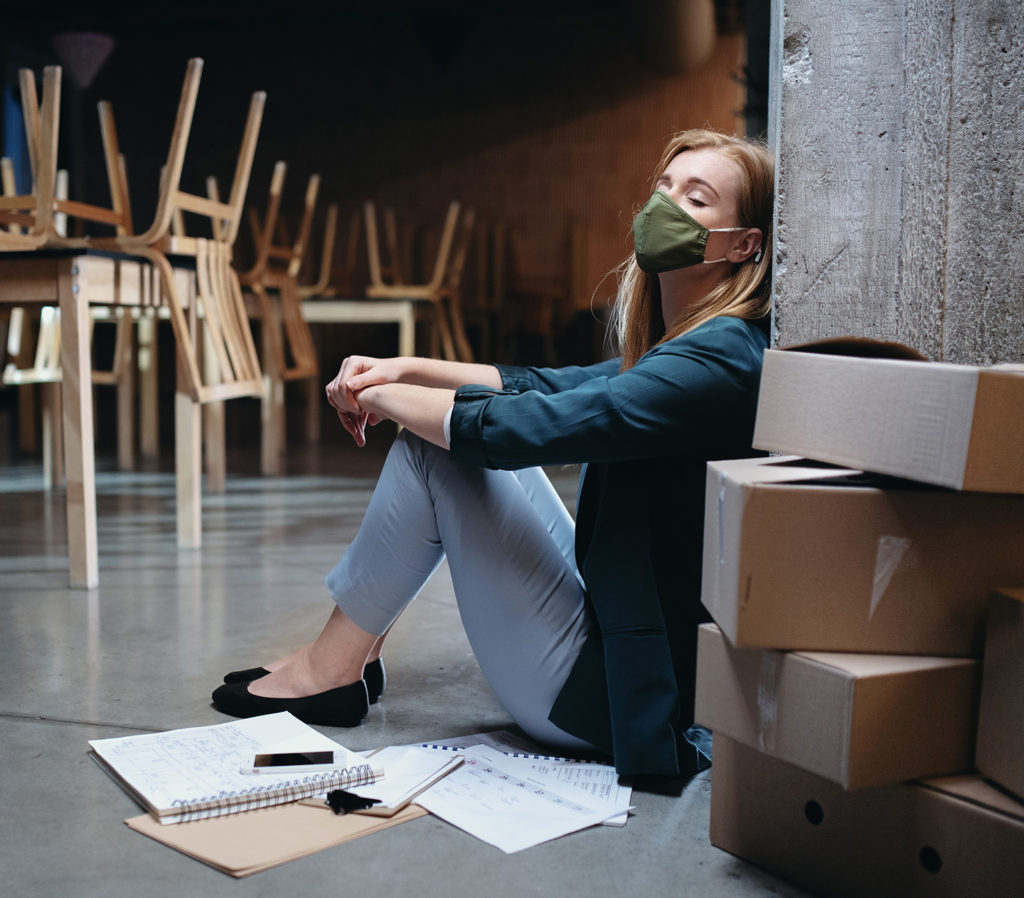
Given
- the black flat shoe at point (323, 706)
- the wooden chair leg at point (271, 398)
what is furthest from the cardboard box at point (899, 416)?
the wooden chair leg at point (271, 398)

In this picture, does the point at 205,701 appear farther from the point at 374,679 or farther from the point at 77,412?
the point at 77,412

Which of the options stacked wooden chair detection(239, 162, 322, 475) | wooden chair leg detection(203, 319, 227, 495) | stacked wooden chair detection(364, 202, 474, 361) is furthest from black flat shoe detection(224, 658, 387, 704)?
stacked wooden chair detection(364, 202, 474, 361)

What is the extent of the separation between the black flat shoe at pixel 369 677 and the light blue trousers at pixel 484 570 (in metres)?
0.21

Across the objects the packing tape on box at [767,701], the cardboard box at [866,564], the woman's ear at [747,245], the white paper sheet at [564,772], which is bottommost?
the white paper sheet at [564,772]

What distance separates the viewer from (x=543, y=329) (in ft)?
23.0

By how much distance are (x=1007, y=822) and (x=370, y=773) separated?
684mm

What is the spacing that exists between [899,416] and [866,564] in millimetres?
137

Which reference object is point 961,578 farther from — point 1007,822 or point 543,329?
point 543,329

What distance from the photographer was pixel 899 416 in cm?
94

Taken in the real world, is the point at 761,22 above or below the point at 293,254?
above

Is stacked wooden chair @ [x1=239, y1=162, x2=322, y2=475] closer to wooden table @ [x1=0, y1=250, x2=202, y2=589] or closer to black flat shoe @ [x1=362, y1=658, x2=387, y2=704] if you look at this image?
wooden table @ [x1=0, y1=250, x2=202, y2=589]

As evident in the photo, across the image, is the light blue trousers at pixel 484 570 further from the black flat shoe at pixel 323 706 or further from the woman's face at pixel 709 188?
the woman's face at pixel 709 188

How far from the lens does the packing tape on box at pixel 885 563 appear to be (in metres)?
0.97

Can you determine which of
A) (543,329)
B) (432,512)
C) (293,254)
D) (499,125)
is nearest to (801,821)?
(432,512)
